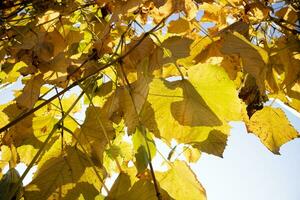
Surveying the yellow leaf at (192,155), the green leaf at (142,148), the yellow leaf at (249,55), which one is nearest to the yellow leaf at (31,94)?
the green leaf at (142,148)

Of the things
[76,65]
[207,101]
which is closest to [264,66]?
[207,101]

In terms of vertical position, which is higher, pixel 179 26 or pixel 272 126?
pixel 179 26

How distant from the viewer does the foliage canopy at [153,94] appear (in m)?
0.54

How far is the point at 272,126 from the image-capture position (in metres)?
0.73

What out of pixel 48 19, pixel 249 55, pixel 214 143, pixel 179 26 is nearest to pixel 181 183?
pixel 214 143

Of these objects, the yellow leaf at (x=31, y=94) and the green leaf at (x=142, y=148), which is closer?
the green leaf at (x=142, y=148)

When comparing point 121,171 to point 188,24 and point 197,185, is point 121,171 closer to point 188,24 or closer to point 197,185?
point 197,185

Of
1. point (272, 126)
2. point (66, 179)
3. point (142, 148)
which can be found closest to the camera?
point (142, 148)

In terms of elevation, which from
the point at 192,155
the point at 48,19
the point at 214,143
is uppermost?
the point at 48,19

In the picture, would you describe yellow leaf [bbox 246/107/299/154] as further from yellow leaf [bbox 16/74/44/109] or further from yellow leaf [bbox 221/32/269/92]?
yellow leaf [bbox 16/74/44/109]

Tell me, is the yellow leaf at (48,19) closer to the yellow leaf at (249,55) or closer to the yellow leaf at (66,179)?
the yellow leaf at (66,179)

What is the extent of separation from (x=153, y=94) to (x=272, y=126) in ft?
0.98

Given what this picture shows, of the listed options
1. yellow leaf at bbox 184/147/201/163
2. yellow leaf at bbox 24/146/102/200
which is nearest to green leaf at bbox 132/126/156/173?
yellow leaf at bbox 24/146/102/200

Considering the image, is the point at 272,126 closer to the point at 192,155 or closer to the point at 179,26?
the point at 179,26
